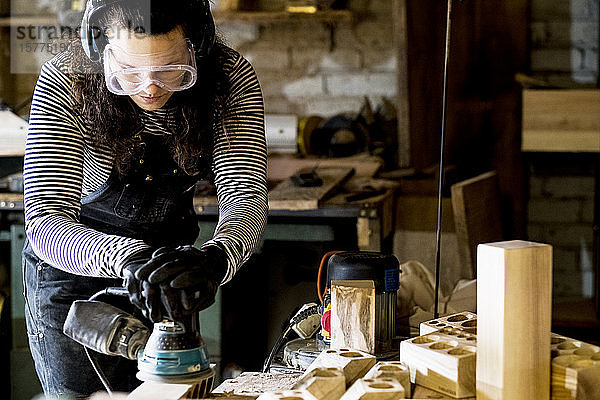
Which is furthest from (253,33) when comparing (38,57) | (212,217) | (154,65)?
(154,65)

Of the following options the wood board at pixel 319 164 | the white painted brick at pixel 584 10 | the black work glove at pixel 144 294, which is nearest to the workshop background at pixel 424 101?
the white painted brick at pixel 584 10

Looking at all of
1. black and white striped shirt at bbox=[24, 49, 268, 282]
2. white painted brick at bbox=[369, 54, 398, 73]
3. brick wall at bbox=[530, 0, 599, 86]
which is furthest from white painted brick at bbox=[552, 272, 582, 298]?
black and white striped shirt at bbox=[24, 49, 268, 282]

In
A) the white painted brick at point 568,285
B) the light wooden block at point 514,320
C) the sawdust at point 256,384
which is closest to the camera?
the light wooden block at point 514,320

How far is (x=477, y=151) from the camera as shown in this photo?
4.55 m

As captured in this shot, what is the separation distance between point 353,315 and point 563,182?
329 cm

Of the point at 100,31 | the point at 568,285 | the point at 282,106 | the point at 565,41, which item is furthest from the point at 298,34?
the point at 100,31

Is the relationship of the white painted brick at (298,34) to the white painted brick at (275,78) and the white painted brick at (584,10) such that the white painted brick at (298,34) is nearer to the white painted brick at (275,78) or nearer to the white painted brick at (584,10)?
the white painted brick at (275,78)

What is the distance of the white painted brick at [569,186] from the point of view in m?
4.55

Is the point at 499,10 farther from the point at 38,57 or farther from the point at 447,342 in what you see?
the point at 447,342

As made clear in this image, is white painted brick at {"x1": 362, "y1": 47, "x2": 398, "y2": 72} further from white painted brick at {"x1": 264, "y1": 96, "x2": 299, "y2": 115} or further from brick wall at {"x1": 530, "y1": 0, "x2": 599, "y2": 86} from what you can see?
brick wall at {"x1": 530, "y1": 0, "x2": 599, "y2": 86}

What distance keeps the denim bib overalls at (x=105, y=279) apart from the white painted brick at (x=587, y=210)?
3.04 metres

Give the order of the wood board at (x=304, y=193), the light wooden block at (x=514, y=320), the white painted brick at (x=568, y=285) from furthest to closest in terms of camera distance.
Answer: the white painted brick at (x=568, y=285)
the wood board at (x=304, y=193)
the light wooden block at (x=514, y=320)

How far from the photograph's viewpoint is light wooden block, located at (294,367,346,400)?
1.31 m

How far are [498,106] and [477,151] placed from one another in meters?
0.27
